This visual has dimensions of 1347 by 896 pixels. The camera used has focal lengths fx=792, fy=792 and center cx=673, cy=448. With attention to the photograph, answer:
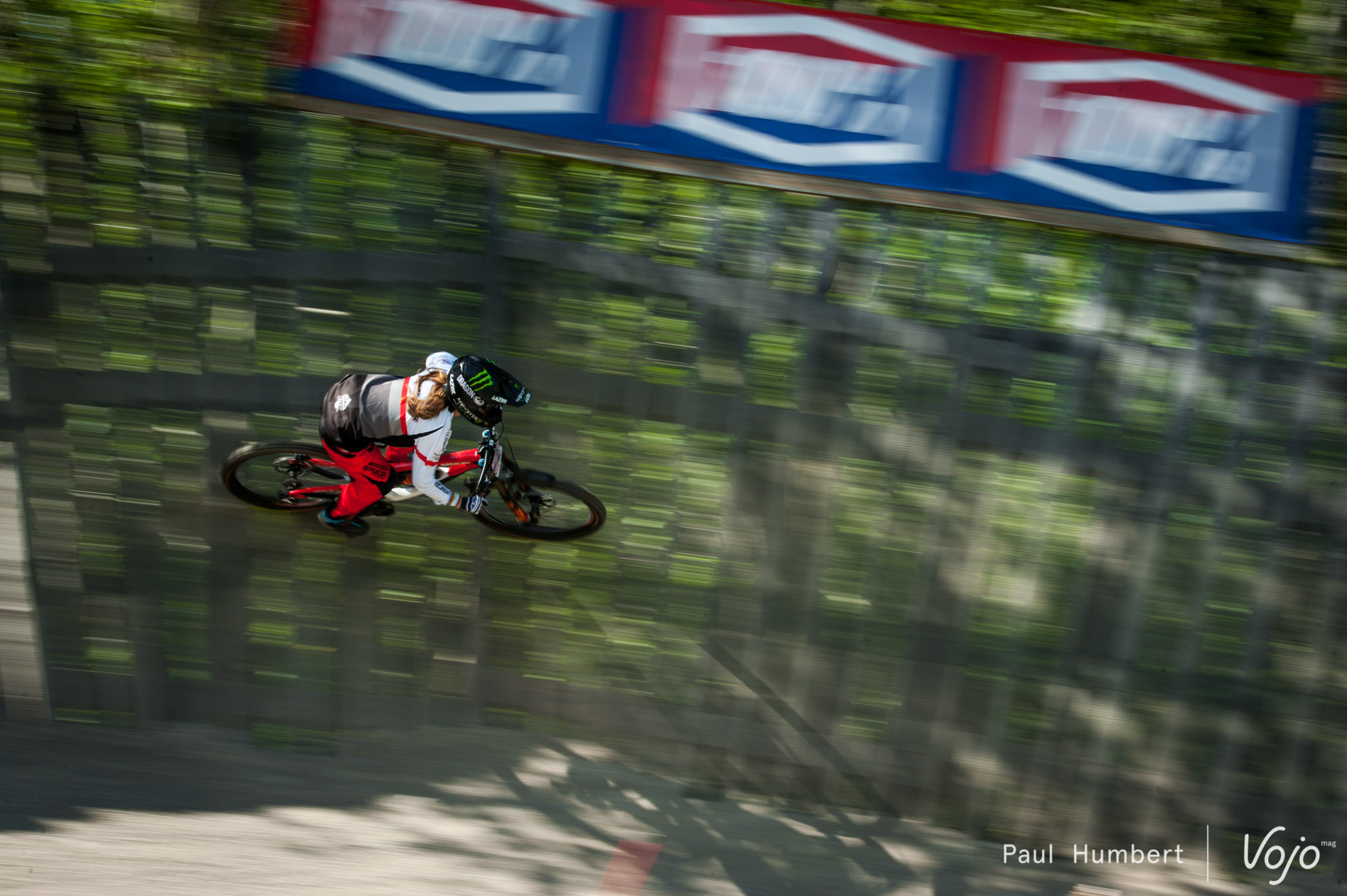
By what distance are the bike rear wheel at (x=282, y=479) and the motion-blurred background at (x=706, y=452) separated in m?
0.17

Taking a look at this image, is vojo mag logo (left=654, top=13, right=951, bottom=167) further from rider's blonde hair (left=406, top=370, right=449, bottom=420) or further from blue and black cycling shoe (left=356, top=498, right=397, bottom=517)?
blue and black cycling shoe (left=356, top=498, right=397, bottom=517)

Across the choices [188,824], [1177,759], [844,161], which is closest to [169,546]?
[188,824]

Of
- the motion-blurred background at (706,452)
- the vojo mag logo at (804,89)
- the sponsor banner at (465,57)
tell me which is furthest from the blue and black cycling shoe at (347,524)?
the vojo mag logo at (804,89)

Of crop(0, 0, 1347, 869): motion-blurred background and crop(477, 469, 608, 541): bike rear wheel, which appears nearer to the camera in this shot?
crop(0, 0, 1347, 869): motion-blurred background

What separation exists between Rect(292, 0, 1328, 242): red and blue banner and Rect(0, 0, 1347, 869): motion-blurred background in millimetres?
216

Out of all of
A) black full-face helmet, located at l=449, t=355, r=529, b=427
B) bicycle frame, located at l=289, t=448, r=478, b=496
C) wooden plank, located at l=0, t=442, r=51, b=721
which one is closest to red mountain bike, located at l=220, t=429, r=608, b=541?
bicycle frame, located at l=289, t=448, r=478, b=496

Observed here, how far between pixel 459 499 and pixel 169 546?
205 cm

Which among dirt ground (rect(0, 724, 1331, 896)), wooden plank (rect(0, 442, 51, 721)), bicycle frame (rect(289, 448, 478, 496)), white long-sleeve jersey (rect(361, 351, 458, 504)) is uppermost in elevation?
white long-sleeve jersey (rect(361, 351, 458, 504))

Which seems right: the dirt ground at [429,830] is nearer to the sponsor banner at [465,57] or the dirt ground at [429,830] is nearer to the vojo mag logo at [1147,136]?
the sponsor banner at [465,57]

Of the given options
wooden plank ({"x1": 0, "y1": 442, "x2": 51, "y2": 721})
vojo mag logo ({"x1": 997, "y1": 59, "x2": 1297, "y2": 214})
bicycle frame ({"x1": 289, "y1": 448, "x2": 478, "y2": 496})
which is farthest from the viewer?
wooden plank ({"x1": 0, "y1": 442, "x2": 51, "y2": 721})

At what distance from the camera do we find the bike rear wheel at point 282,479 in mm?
4715

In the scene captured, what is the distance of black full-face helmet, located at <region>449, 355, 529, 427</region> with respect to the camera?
405cm

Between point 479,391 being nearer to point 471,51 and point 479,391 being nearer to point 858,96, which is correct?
point 471,51

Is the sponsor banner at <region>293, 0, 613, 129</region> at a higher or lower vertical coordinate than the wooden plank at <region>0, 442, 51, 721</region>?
higher
